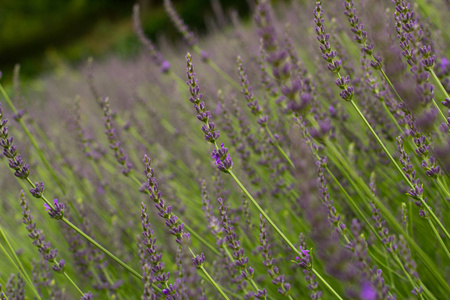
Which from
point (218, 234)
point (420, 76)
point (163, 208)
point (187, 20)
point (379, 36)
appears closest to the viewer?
point (379, 36)

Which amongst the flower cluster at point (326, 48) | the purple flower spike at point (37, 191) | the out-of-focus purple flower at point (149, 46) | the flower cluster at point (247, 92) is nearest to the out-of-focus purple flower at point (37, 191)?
the purple flower spike at point (37, 191)

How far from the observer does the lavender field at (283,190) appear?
966mm

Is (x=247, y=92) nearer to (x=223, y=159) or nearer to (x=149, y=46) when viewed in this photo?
(x=223, y=159)

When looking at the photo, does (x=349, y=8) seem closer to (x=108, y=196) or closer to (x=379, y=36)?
(x=379, y=36)

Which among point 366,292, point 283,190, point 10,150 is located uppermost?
point 10,150

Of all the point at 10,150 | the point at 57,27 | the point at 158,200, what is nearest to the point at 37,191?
the point at 10,150

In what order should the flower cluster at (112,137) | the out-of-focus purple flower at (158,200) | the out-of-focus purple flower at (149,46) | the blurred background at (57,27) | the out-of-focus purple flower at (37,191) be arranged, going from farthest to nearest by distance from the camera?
the blurred background at (57,27), the out-of-focus purple flower at (149,46), the flower cluster at (112,137), the out-of-focus purple flower at (37,191), the out-of-focus purple flower at (158,200)

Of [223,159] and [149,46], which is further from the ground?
[149,46]

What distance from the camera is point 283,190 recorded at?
6.40 feet

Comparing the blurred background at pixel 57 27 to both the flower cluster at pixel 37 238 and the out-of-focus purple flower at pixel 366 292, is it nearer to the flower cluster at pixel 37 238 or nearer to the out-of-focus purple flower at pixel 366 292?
the flower cluster at pixel 37 238

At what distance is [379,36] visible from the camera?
769 millimetres

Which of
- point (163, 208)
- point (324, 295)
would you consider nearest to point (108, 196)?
point (324, 295)

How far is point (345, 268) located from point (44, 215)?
242 cm

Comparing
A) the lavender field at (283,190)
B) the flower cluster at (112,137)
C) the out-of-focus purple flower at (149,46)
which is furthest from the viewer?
the out-of-focus purple flower at (149,46)
